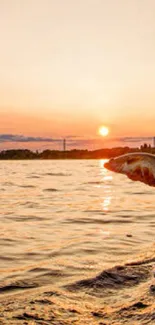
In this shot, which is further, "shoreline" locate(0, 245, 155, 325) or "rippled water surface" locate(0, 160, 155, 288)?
"rippled water surface" locate(0, 160, 155, 288)

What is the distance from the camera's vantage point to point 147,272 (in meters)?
6.80

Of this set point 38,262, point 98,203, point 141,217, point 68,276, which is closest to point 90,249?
point 38,262

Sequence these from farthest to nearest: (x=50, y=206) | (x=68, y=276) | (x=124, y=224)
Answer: (x=50, y=206) < (x=124, y=224) < (x=68, y=276)

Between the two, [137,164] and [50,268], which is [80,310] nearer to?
[50,268]

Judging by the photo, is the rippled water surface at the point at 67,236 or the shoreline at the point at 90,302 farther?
the rippled water surface at the point at 67,236

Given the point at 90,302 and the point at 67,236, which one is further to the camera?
the point at 67,236

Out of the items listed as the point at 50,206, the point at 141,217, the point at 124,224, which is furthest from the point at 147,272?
the point at 50,206

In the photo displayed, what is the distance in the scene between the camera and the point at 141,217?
1294 cm

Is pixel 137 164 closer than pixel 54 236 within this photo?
Yes

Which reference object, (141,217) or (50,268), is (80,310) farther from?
(141,217)

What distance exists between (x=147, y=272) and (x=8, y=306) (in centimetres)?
260

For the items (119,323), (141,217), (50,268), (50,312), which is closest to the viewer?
(119,323)

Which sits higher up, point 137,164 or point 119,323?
point 137,164

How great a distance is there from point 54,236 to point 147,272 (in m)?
3.47
